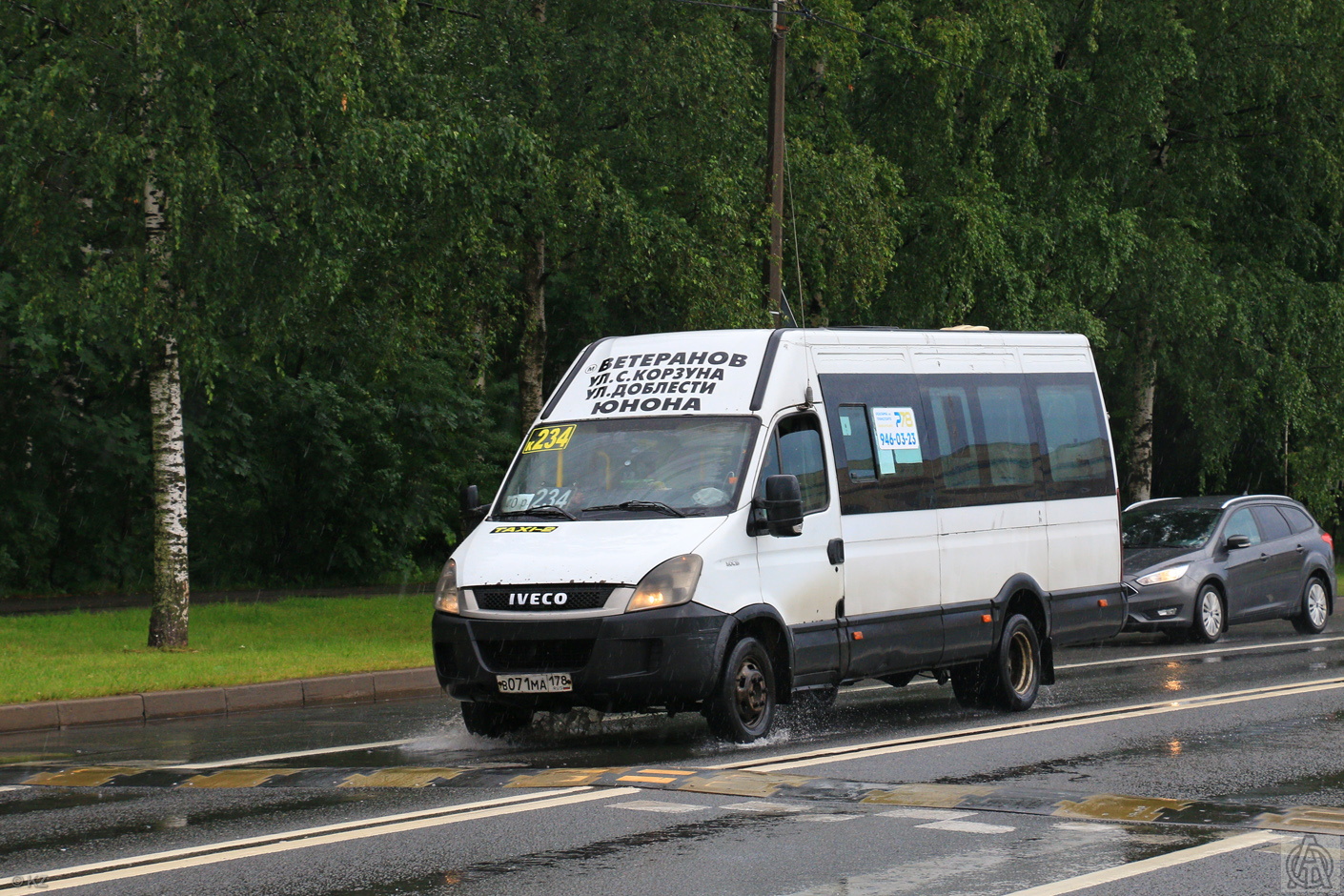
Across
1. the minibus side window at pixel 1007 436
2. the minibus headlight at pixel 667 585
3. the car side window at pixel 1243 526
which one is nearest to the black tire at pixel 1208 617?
the car side window at pixel 1243 526

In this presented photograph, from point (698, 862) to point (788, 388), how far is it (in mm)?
4921

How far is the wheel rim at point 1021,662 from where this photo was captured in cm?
1274

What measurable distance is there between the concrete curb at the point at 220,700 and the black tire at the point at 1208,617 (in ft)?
28.6

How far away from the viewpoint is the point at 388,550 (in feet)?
101

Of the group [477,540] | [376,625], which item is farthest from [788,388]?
[376,625]

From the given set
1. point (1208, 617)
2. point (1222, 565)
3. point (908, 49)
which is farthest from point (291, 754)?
point (908, 49)

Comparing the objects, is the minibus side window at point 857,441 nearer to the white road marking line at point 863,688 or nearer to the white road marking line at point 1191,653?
the white road marking line at point 863,688

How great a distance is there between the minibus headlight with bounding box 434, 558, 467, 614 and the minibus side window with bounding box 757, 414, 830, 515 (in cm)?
205

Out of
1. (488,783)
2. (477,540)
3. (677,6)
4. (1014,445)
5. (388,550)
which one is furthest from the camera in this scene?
(388,550)

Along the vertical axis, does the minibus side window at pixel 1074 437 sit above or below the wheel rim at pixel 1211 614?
above

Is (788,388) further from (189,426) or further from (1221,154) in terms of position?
(1221,154)

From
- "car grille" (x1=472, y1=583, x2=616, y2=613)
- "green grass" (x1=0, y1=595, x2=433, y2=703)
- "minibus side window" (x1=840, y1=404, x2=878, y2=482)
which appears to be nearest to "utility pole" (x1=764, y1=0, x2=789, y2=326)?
"green grass" (x1=0, y1=595, x2=433, y2=703)

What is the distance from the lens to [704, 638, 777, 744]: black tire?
400 inches

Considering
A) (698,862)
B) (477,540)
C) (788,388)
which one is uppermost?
(788,388)
